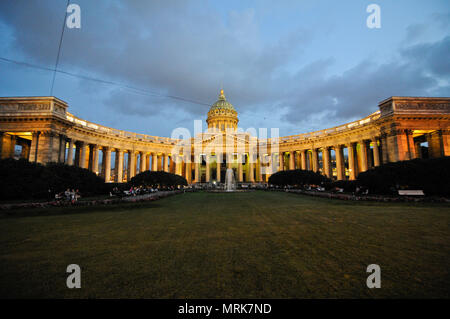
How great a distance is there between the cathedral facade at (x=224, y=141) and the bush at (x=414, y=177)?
49.8 feet

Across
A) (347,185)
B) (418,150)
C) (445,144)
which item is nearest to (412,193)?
(347,185)

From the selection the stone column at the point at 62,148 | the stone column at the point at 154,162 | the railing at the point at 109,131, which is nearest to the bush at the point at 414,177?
the stone column at the point at 62,148

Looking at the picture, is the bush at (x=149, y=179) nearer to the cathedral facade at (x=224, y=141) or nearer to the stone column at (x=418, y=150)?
the cathedral facade at (x=224, y=141)

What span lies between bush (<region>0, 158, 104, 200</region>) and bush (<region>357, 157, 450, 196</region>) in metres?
32.1

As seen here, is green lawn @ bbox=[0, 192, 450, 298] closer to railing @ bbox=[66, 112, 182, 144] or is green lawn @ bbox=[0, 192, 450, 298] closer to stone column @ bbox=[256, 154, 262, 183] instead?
railing @ bbox=[66, 112, 182, 144]

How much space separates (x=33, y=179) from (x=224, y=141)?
4862 cm

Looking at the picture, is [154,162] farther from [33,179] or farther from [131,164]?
[33,179]

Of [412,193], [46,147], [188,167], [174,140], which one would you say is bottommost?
A: [412,193]

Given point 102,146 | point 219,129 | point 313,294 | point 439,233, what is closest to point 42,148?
point 102,146

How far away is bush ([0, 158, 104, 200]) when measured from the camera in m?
18.4

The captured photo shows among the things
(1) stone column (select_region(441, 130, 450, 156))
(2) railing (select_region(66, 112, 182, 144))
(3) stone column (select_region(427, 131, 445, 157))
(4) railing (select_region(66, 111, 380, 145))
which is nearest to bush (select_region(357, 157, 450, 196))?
(1) stone column (select_region(441, 130, 450, 156))

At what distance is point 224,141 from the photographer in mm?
64312
